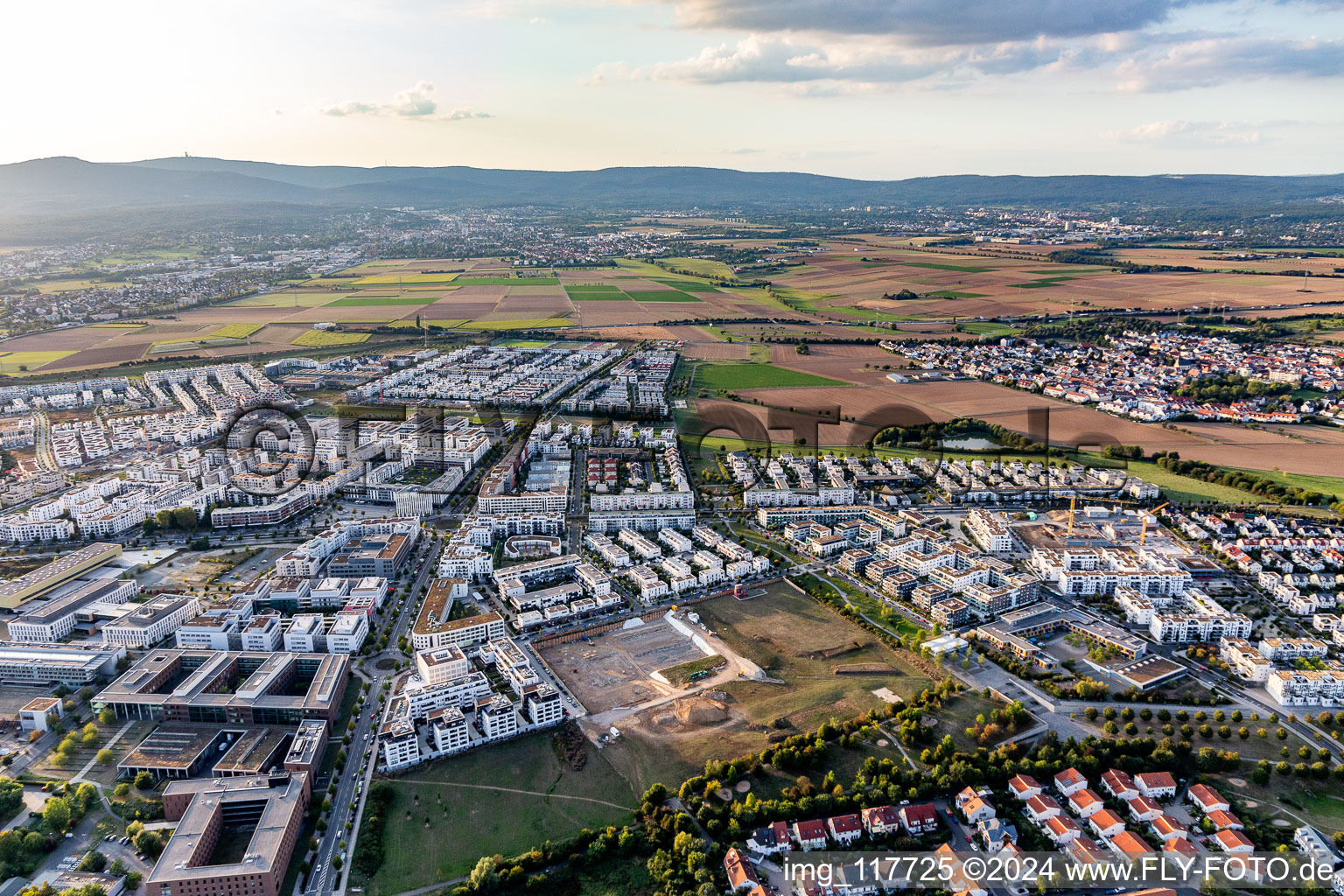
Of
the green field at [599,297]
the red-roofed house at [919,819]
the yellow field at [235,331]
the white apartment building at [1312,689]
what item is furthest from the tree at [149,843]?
the green field at [599,297]

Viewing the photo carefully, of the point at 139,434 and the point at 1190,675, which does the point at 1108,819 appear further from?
the point at 139,434

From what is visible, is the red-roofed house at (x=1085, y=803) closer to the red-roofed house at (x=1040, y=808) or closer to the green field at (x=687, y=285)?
the red-roofed house at (x=1040, y=808)

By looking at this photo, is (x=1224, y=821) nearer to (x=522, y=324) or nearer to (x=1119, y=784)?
(x=1119, y=784)

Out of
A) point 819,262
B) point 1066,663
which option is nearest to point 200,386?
point 1066,663

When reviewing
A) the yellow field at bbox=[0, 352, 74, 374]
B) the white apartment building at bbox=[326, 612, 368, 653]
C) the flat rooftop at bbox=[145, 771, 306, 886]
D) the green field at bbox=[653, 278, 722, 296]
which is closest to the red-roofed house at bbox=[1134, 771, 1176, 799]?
the flat rooftop at bbox=[145, 771, 306, 886]

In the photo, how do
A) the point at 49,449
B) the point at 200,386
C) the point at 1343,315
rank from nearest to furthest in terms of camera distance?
A: the point at 49,449
the point at 200,386
the point at 1343,315
